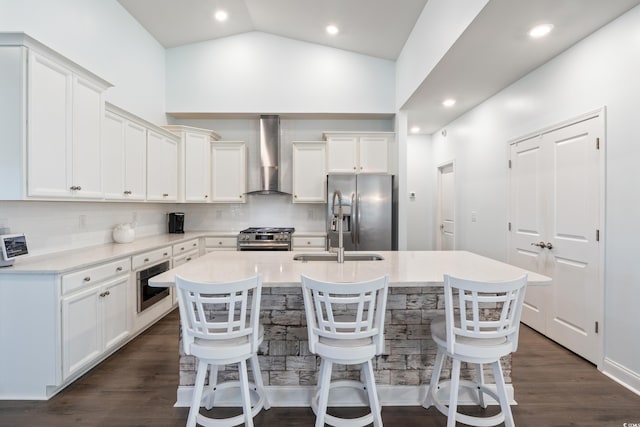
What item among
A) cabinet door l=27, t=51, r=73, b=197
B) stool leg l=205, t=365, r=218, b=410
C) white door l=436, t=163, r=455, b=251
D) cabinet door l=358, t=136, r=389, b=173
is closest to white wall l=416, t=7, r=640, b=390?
cabinet door l=358, t=136, r=389, b=173

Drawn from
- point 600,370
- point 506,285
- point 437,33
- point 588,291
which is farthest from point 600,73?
point 600,370

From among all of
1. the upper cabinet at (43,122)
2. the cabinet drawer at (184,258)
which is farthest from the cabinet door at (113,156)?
the cabinet drawer at (184,258)

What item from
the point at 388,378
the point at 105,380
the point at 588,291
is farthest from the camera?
the point at 588,291

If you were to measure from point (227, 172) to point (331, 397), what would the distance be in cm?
357

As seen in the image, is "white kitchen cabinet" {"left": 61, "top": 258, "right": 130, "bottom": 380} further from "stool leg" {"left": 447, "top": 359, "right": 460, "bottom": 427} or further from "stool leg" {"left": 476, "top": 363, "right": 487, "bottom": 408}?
"stool leg" {"left": 476, "top": 363, "right": 487, "bottom": 408}

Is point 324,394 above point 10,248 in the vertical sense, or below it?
below

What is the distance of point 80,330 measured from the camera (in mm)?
2289

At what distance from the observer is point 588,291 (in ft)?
8.65

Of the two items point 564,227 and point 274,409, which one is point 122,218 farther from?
point 564,227

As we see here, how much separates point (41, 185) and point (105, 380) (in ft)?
4.96

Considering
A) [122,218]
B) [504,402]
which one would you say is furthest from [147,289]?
[504,402]

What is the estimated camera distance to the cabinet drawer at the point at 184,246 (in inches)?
148

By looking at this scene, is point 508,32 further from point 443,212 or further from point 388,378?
point 443,212

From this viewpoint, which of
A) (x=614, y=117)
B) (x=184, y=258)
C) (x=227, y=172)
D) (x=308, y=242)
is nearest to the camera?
(x=614, y=117)
